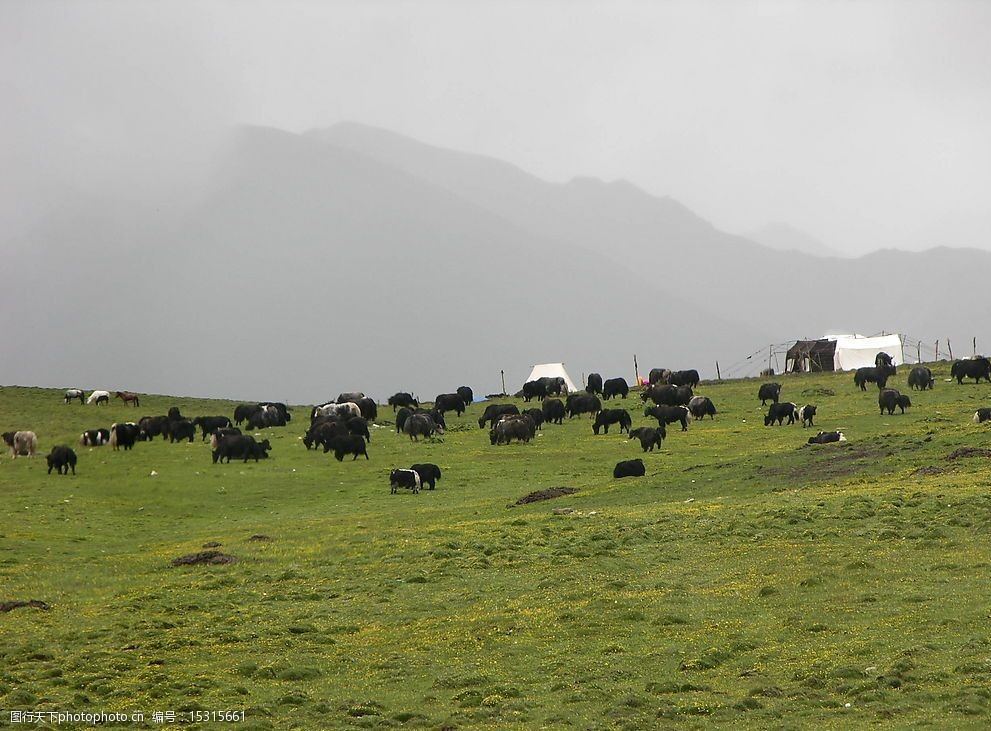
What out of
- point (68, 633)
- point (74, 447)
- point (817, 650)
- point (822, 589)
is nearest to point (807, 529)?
point (822, 589)

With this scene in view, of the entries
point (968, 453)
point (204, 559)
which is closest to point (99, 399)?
point (204, 559)

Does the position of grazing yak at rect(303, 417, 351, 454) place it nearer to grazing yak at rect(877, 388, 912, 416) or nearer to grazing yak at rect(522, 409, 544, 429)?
grazing yak at rect(522, 409, 544, 429)

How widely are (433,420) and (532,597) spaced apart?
42.8 metres

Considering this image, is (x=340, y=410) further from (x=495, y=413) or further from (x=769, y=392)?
(x=769, y=392)

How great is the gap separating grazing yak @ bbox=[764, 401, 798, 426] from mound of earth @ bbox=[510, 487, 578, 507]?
22673 mm

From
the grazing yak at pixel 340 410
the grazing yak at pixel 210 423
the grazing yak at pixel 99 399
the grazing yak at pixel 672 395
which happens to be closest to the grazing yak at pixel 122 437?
the grazing yak at pixel 210 423

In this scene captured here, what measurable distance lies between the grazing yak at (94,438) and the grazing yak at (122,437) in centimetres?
101

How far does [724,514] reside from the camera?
34.6 meters

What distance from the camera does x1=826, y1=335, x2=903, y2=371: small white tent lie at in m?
107

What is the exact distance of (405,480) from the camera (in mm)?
49031

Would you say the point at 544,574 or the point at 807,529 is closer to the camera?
the point at 544,574

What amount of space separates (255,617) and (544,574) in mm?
6648

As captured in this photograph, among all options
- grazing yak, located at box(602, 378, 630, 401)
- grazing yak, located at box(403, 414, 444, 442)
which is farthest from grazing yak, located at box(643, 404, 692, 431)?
grazing yak, located at box(602, 378, 630, 401)

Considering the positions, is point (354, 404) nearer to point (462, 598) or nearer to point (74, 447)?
point (74, 447)
